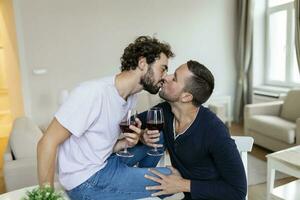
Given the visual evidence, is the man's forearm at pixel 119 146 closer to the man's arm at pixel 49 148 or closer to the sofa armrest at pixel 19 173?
the man's arm at pixel 49 148

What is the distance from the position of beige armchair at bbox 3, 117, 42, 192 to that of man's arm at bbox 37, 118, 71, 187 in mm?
873

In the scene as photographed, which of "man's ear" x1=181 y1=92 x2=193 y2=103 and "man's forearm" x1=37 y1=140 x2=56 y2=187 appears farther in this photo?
"man's ear" x1=181 y1=92 x2=193 y2=103

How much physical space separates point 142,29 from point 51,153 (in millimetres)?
3776

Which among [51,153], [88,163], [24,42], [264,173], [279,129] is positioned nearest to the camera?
[51,153]

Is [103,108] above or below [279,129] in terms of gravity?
above

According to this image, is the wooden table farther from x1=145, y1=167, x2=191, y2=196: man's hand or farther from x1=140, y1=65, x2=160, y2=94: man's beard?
x1=140, y1=65, x2=160, y2=94: man's beard

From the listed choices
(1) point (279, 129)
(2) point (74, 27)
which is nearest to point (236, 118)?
(1) point (279, 129)

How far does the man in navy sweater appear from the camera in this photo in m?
1.29

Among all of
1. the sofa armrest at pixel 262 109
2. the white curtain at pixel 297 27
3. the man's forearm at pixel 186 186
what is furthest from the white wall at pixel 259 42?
the man's forearm at pixel 186 186

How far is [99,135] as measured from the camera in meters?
1.34

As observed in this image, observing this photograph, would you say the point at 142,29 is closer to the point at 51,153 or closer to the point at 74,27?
the point at 74,27

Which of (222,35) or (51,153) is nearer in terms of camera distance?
(51,153)

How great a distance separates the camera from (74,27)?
431 cm

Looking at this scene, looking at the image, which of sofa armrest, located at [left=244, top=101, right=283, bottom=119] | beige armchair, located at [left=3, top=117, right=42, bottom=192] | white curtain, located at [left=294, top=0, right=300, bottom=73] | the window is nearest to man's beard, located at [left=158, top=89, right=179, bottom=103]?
beige armchair, located at [left=3, top=117, right=42, bottom=192]
